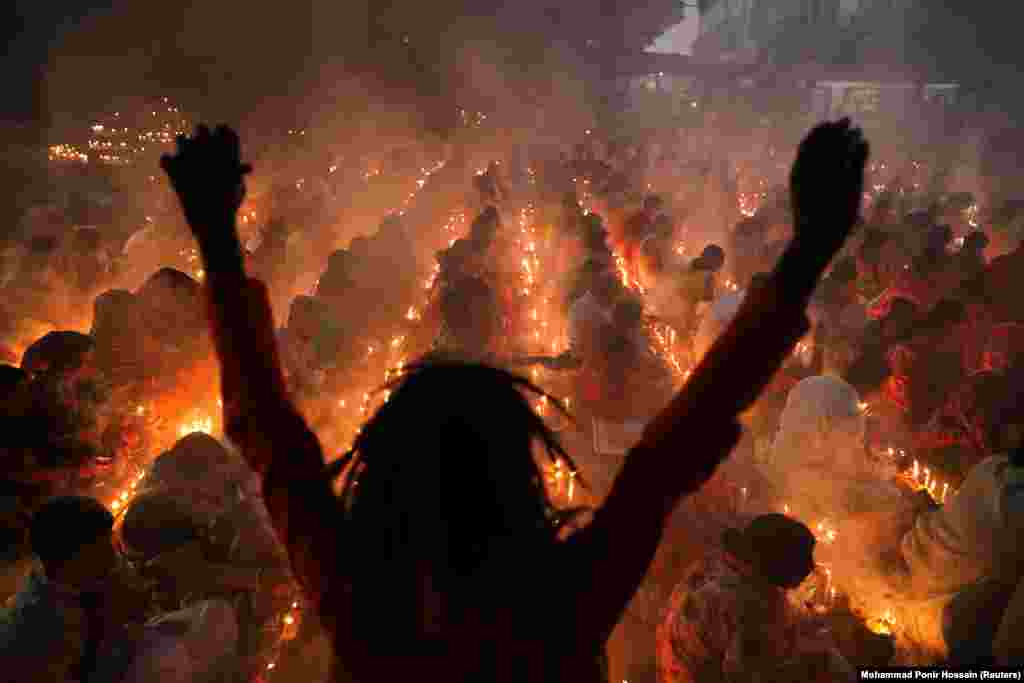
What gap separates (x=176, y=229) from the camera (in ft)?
27.2

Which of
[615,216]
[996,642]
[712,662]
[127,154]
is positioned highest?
[127,154]

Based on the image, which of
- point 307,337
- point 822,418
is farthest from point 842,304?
point 307,337

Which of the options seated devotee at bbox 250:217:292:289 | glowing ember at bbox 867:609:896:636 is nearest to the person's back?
glowing ember at bbox 867:609:896:636

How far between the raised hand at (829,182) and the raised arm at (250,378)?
0.99 meters

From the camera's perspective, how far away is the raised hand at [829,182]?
0.98 metres

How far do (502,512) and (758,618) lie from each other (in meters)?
1.89

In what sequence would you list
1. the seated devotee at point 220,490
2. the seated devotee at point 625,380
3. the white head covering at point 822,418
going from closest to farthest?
the seated devotee at point 220,490 < the white head covering at point 822,418 < the seated devotee at point 625,380

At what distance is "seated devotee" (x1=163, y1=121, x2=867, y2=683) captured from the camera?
3.34 feet

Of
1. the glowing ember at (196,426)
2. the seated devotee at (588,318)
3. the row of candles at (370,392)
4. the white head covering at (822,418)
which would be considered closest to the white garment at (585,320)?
the seated devotee at (588,318)

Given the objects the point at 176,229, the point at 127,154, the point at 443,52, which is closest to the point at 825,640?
the point at 176,229

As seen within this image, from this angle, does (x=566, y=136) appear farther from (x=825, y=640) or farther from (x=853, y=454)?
(x=825, y=640)

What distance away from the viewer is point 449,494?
102cm

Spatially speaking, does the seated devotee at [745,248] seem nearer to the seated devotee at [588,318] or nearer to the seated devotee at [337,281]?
the seated devotee at [588,318]

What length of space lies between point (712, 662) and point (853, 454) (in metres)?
1.93
